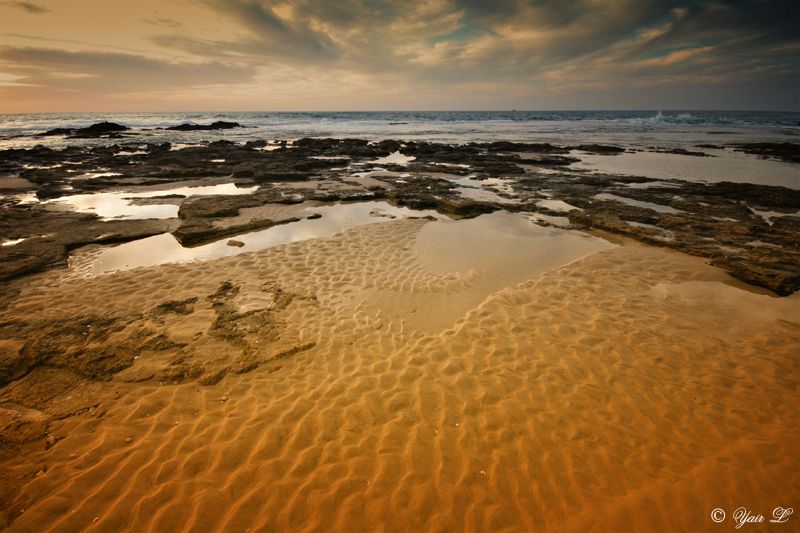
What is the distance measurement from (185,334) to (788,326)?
10.5 metres

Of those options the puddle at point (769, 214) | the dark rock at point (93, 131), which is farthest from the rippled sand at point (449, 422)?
the dark rock at point (93, 131)

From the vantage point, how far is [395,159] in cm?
2642

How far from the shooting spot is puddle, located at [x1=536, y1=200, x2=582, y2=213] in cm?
1286

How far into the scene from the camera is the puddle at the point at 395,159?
79.7 feet

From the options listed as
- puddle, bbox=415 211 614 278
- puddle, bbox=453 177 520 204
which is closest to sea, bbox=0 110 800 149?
puddle, bbox=453 177 520 204

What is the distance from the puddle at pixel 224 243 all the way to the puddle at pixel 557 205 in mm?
4355

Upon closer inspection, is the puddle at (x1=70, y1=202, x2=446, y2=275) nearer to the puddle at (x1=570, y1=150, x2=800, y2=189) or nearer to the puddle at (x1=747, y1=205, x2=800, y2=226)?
the puddle at (x1=747, y1=205, x2=800, y2=226)

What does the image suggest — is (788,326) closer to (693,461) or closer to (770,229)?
(693,461)

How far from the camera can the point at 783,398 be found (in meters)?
4.62

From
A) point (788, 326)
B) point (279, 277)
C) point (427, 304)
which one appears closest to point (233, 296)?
point (279, 277)

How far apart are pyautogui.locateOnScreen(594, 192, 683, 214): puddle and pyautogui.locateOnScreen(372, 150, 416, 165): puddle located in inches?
521

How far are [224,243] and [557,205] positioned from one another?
12.0 m

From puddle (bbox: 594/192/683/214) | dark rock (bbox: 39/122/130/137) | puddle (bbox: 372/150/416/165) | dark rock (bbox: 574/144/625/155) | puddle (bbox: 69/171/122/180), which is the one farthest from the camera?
dark rock (bbox: 39/122/130/137)

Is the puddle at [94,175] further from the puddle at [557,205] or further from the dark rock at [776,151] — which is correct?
the dark rock at [776,151]
